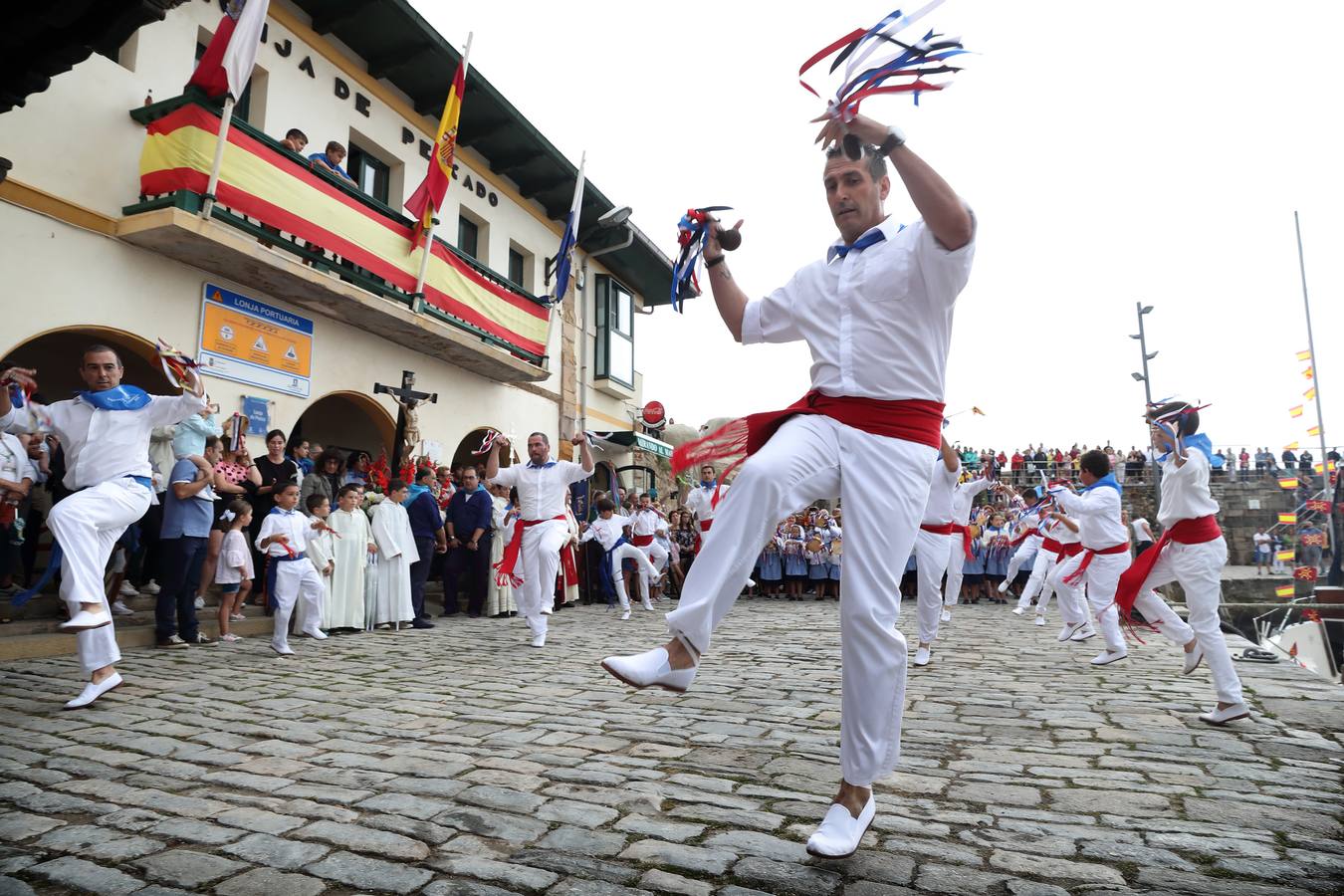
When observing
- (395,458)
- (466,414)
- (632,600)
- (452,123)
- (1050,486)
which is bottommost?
(632,600)

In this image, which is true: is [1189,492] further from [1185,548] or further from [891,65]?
[891,65]

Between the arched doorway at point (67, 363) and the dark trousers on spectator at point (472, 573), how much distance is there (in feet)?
14.7

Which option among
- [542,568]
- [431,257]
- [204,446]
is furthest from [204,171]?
[542,568]

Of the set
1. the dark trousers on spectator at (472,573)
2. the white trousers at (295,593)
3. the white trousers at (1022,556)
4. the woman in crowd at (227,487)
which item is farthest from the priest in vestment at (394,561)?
the white trousers at (1022,556)

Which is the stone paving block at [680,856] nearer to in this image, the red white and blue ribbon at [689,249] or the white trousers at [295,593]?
the red white and blue ribbon at [689,249]

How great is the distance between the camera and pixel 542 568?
8898mm

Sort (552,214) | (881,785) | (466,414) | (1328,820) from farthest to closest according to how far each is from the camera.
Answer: (552,214) → (466,414) → (881,785) → (1328,820)

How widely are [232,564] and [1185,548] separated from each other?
8590 mm

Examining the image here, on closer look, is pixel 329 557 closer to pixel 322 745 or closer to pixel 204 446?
pixel 204 446

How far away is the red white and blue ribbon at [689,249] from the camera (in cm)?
334

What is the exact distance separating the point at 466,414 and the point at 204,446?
7137 mm

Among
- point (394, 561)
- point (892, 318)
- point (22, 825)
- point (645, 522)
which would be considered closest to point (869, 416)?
point (892, 318)

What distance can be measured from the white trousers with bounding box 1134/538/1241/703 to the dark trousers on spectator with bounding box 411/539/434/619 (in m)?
8.44

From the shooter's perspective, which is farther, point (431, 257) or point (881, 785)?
point (431, 257)
